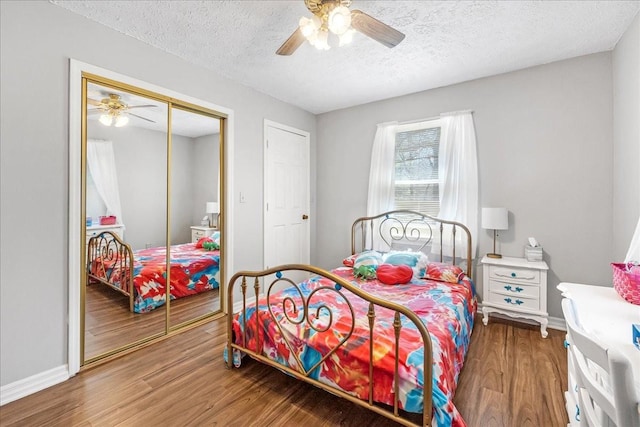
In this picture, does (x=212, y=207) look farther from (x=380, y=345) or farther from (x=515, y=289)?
(x=515, y=289)

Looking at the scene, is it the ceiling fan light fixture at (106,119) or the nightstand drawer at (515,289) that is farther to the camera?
the nightstand drawer at (515,289)

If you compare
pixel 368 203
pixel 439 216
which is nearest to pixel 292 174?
pixel 368 203

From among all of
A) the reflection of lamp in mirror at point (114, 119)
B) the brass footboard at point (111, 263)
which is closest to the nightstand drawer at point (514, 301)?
the brass footboard at point (111, 263)

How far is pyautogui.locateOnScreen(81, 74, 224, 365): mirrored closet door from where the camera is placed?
2.34 metres

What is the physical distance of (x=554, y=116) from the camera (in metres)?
2.92

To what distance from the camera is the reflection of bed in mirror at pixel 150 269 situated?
244 cm

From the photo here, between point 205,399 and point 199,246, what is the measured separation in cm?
165

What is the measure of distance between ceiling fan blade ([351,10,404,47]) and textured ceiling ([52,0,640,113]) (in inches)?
12.8

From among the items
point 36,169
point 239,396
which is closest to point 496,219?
point 239,396

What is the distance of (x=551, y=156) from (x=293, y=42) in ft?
9.24

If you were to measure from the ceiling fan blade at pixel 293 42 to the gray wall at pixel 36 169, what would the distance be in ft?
4.79

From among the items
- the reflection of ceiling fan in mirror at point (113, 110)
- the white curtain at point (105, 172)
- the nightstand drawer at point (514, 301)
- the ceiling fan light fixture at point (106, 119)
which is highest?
the reflection of ceiling fan in mirror at point (113, 110)

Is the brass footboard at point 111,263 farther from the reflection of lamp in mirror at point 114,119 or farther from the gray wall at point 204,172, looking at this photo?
the reflection of lamp in mirror at point 114,119

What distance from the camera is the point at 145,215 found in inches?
107
